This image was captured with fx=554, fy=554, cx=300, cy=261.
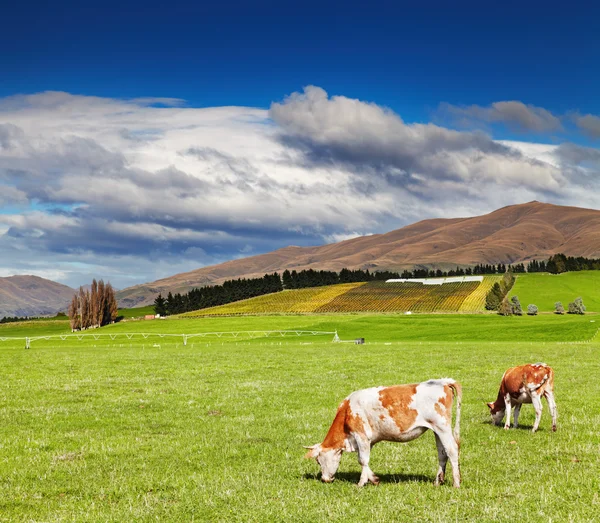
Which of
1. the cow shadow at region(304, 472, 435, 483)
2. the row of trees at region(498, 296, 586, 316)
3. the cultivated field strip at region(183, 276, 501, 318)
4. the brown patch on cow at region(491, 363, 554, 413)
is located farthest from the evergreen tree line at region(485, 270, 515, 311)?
the cow shadow at region(304, 472, 435, 483)

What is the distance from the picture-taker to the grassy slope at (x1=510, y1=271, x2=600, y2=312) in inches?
5945

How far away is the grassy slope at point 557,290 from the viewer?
15100 centimetres

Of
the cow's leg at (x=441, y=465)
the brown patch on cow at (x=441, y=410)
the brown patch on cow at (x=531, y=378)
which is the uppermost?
the brown patch on cow at (x=441, y=410)

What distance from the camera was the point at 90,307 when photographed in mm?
180375

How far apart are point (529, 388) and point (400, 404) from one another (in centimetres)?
770

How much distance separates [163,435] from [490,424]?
11.3 m

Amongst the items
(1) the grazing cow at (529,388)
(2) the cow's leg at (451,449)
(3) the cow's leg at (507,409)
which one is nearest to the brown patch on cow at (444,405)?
(2) the cow's leg at (451,449)

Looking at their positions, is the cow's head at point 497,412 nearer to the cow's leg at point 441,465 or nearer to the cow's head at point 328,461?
the cow's leg at point 441,465

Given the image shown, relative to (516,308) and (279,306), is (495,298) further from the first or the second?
(279,306)

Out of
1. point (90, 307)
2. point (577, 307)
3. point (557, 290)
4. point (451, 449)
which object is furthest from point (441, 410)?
point (90, 307)

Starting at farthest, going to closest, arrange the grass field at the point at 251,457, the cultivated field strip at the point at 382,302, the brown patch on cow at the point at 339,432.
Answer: the cultivated field strip at the point at 382,302 < the brown patch on cow at the point at 339,432 < the grass field at the point at 251,457

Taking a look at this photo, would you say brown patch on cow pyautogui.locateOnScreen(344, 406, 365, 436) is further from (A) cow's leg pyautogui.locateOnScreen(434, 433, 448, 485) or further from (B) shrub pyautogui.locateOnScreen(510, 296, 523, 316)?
(B) shrub pyautogui.locateOnScreen(510, 296, 523, 316)

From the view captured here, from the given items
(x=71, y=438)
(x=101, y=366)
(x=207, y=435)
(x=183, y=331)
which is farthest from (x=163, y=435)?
(x=183, y=331)

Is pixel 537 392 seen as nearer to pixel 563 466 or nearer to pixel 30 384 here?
pixel 563 466
